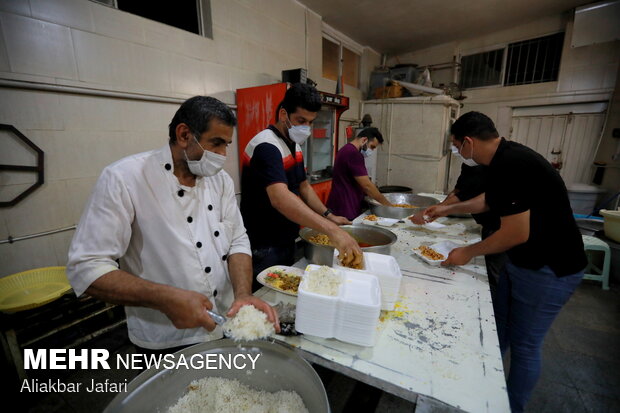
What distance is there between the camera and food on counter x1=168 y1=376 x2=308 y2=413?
0.99 meters

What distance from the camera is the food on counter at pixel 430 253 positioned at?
1899mm

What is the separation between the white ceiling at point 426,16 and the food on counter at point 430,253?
4.21 meters

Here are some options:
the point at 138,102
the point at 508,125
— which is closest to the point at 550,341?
the point at 138,102

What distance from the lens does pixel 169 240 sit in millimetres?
1219

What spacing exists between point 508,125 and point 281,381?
23.3 feet

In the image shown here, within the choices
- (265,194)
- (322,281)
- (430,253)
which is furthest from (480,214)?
(322,281)

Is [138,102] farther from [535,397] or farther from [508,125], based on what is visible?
[508,125]

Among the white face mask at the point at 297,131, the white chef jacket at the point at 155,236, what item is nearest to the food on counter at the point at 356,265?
the white chef jacket at the point at 155,236

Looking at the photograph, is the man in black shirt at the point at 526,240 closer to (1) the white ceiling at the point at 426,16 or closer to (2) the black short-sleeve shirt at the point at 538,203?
(2) the black short-sleeve shirt at the point at 538,203

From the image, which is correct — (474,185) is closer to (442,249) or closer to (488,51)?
(442,249)

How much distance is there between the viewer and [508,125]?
6.10 meters

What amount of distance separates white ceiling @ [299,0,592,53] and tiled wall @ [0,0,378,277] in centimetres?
232

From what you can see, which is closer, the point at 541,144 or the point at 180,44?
the point at 180,44

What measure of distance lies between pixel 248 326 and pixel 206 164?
690mm
